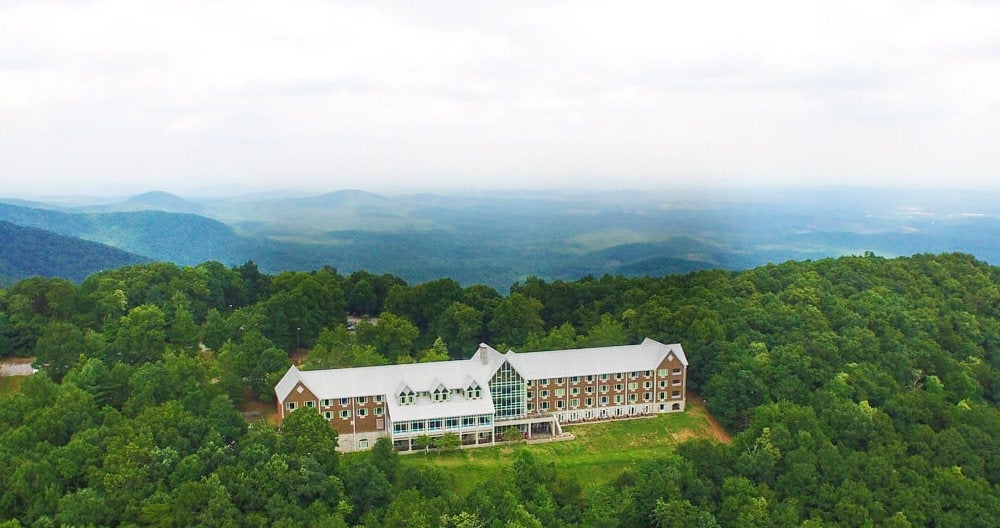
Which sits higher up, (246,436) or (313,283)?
(313,283)

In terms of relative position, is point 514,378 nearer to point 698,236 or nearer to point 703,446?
point 703,446

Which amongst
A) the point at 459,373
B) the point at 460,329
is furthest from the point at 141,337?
the point at 459,373

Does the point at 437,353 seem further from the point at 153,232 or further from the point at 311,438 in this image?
the point at 153,232

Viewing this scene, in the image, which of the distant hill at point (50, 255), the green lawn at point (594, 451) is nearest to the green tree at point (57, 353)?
the green lawn at point (594, 451)

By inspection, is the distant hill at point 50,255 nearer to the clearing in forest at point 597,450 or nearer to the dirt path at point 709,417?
the clearing in forest at point 597,450

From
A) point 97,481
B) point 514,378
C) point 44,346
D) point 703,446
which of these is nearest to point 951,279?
point 703,446

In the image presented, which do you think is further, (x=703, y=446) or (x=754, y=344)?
(x=754, y=344)
